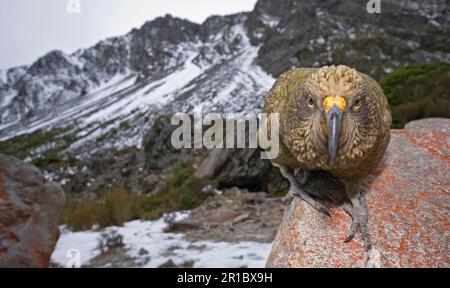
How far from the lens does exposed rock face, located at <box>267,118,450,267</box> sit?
8.18 feet

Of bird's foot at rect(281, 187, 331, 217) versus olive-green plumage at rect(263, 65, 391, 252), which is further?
bird's foot at rect(281, 187, 331, 217)

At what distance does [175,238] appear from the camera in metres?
6.94

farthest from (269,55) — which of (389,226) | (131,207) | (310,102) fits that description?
(310,102)

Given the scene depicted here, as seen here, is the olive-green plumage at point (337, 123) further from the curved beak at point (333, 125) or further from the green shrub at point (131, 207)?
the green shrub at point (131, 207)

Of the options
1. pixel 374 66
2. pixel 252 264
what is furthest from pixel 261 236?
pixel 374 66

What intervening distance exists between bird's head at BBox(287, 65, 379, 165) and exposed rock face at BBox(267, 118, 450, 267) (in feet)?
2.42

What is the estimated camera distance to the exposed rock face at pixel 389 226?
2492mm

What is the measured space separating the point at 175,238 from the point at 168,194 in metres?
3.59

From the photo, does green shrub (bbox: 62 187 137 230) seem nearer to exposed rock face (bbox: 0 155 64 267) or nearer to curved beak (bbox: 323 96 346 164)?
exposed rock face (bbox: 0 155 64 267)

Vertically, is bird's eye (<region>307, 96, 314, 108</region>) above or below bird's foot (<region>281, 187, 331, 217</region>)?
above

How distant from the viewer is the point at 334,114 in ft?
6.27

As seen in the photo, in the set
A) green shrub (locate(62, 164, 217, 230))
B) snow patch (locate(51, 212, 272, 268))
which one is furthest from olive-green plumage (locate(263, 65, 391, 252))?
green shrub (locate(62, 164, 217, 230))

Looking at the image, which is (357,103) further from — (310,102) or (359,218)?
(359,218)

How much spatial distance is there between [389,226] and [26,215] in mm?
4428
